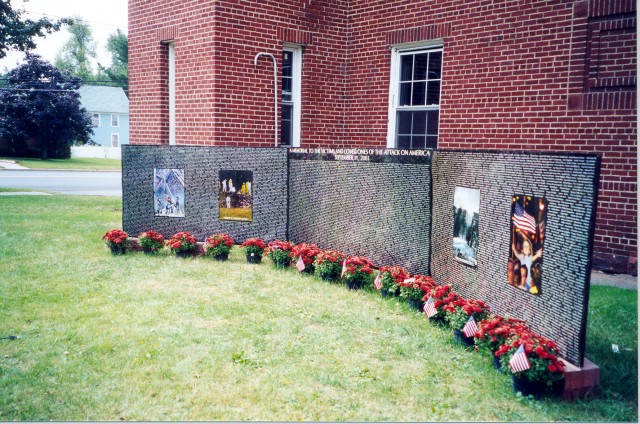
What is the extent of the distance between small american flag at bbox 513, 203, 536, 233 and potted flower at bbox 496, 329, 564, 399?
2.67ft

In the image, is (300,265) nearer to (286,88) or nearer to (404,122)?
(404,122)

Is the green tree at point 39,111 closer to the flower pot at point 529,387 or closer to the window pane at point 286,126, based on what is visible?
the window pane at point 286,126

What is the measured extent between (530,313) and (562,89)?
13.5 feet

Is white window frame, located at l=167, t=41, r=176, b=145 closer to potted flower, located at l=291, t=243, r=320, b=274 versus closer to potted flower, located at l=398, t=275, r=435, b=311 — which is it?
potted flower, located at l=291, t=243, r=320, b=274

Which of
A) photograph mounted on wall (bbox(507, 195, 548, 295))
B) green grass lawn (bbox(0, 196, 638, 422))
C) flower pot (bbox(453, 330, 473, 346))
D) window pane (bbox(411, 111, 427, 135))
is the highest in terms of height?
window pane (bbox(411, 111, 427, 135))

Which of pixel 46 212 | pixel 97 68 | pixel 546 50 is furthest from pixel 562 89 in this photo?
pixel 97 68

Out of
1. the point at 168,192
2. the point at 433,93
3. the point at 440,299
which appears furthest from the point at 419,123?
the point at 440,299

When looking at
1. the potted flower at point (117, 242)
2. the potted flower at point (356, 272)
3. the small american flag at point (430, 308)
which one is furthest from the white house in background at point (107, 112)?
the small american flag at point (430, 308)

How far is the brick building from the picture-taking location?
23.1 feet

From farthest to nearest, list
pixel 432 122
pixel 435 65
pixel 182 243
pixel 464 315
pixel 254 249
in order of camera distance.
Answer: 1. pixel 432 122
2. pixel 435 65
3. pixel 182 243
4. pixel 254 249
5. pixel 464 315

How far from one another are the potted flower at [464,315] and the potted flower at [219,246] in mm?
3737

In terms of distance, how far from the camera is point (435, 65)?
917cm

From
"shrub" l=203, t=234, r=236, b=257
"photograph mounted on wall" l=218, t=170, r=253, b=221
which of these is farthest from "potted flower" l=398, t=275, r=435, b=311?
"photograph mounted on wall" l=218, t=170, r=253, b=221

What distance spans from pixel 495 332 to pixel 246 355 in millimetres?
1845
